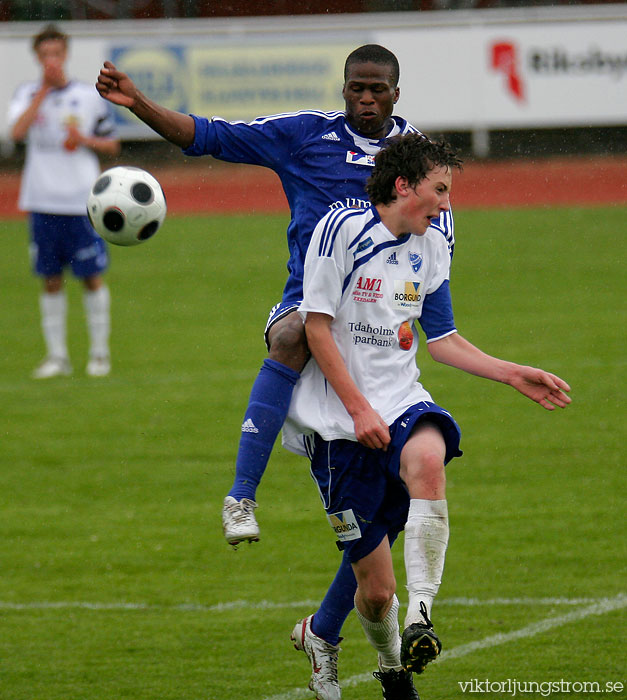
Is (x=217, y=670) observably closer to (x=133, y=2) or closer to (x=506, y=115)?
(x=506, y=115)

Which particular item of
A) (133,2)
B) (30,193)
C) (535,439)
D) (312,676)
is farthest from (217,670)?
(133,2)

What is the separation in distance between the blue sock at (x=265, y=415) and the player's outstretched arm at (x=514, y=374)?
22.5 inches

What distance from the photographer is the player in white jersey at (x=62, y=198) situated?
10547mm

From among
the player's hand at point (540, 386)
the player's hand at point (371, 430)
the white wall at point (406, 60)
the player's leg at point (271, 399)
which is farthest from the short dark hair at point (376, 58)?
the white wall at point (406, 60)

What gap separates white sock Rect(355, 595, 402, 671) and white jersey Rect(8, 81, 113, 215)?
6.70m

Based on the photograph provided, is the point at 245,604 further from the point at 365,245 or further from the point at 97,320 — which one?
the point at 97,320

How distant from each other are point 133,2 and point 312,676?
2275 cm

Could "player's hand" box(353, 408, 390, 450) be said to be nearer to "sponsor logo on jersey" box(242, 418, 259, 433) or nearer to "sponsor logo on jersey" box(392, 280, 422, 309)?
"sponsor logo on jersey" box(392, 280, 422, 309)

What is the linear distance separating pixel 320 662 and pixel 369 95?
2137 mm

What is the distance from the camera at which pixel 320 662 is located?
4664 millimetres

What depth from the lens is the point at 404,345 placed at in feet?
14.1

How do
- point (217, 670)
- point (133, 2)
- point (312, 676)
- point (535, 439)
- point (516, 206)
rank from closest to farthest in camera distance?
point (312, 676)
point (217, 670)
point (535, 439)
point (516, 206)
point (133, 2)

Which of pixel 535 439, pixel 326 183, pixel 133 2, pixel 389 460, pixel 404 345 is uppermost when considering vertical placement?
pixel 133 2

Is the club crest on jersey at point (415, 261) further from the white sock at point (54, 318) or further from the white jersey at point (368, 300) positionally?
the white sock at point (54, 318)
